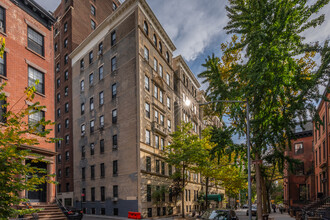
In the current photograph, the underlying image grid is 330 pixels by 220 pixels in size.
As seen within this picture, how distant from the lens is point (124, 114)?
33.8 m

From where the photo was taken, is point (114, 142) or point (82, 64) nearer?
point (114, 142)

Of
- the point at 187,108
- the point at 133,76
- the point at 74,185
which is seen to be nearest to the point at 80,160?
the point at 74,185

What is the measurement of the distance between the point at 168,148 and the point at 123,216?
10278mm

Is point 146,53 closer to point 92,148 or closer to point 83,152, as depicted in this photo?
point 92,148

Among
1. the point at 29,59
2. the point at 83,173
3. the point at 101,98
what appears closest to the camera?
Answer: the point at 29,59

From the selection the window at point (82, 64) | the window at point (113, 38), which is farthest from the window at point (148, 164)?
the window at point (82, 64)

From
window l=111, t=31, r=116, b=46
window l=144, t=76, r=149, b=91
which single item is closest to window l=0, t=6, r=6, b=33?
window l=144, t=76, r=149, b=91

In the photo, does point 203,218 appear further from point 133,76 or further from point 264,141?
point 133,76

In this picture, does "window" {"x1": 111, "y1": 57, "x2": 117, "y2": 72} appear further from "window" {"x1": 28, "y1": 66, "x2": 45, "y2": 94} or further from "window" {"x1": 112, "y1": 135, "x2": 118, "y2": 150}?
"window" {"x1": 28, "y1": 66, "x2": 45, "y2": 94}

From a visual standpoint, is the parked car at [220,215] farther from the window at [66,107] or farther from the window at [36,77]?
the window at [66,107]

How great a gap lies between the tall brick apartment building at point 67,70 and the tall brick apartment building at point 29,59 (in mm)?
23562

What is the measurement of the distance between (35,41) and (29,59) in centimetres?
192

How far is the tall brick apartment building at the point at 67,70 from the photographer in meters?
43.0

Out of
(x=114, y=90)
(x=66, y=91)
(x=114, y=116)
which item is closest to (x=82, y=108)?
(x=66, y=91)
